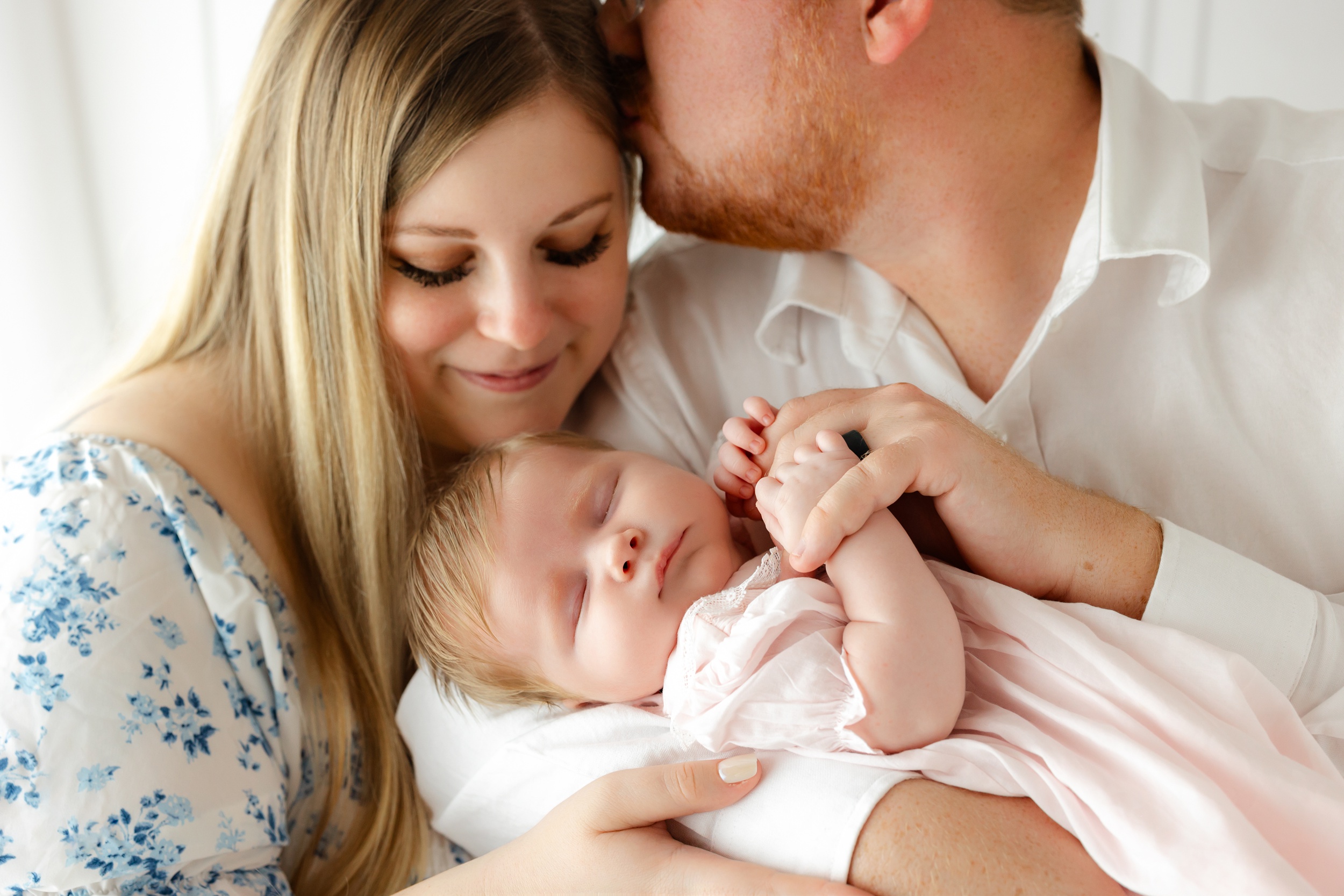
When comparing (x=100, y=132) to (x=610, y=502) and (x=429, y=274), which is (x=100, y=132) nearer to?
(x=429, y=274)

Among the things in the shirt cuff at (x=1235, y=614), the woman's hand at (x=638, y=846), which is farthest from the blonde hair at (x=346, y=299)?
the shirt cuff at (x=1235, y=614)

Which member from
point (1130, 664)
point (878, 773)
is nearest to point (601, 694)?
point (878, 773)

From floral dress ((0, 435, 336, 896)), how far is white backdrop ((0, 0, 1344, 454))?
88 cm

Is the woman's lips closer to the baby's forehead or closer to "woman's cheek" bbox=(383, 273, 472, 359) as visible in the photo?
"woman's cheek" bbox=(383, 273, 472, 359)

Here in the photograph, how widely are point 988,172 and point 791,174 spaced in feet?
1.25

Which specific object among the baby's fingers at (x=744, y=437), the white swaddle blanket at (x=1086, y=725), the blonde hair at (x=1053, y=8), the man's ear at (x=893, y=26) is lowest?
the white swaddle blanket at (x=1086, y=725)

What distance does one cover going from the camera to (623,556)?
1.32m

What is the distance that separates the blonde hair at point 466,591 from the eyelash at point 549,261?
312 mm

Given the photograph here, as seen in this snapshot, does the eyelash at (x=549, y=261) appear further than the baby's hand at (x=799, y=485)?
Yes

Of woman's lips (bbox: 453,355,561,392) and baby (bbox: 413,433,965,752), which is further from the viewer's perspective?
woman's lips (bbox: 453,355,561,392)

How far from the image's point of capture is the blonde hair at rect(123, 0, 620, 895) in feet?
4.99

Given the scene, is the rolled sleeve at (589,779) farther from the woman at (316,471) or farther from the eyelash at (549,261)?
the eyelash at (549,261)

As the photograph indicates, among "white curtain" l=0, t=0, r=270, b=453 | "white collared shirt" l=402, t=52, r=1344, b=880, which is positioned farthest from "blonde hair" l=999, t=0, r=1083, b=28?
"white curtain" l=0, t=0, r=270, b=453

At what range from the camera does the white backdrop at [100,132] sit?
2369mm
